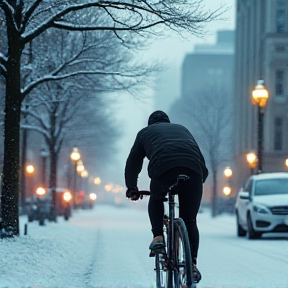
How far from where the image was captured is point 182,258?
285 inches

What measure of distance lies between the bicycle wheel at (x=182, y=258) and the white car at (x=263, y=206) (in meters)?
13.2

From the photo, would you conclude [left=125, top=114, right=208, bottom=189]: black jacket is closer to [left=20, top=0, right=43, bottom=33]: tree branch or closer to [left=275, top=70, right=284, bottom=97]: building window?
[left=20, top=0, right=43, bottom=33]: tree branch

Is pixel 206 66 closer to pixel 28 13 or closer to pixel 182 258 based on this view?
pixel 28 13

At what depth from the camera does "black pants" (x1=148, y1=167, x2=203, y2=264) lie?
24.2 ft

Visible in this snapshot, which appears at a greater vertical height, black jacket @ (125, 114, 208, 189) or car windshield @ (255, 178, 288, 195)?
black jacket @ (125, 114, 208, 189)

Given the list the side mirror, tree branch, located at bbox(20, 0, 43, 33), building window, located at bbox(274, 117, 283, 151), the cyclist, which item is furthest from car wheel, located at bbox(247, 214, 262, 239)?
building window, located at bbox(274, 117, 283, 151)

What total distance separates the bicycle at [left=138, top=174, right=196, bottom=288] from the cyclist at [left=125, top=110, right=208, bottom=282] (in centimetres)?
8

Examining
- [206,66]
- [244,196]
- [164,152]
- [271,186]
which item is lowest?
[244,196]

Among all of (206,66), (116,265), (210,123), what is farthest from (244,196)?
(206,66)

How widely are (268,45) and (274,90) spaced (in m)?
3.57

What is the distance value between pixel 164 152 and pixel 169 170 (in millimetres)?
164

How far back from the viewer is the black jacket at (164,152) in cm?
730

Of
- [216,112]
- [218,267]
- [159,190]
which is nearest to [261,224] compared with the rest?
[218,267]

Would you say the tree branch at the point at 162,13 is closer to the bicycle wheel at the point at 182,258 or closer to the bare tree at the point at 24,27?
the bare tree at the point at 24,27
